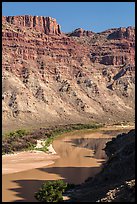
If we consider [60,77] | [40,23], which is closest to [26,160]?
[60,77]

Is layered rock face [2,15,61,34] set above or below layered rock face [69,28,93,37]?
below

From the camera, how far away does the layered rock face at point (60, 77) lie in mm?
99188

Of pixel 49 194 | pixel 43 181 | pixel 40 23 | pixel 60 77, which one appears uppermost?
pixel 40 23

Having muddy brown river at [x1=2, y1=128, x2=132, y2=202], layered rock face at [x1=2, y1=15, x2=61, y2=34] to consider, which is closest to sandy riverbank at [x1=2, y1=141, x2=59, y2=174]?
muddy brown river at [x1=2, y1=128, x2=132, y2=202]

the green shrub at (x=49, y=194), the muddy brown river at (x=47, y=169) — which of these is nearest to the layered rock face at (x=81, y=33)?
the muddy brown river at (x=47, y=169)

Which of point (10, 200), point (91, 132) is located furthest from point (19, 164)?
point (91, 132)

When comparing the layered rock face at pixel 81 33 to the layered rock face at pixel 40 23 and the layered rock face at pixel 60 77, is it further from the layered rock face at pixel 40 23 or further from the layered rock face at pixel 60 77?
the layered rock face at pixel 40 23

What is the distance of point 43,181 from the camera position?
31.7 meters

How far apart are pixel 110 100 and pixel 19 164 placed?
8674cm

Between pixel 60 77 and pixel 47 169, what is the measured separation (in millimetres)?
83468

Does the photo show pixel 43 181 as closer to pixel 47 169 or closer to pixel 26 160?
pixel 47 169

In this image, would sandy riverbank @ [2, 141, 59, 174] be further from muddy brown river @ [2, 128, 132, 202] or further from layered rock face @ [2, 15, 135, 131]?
layered rock face @ [2, 15, 135, 131]

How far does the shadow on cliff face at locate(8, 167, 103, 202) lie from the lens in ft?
88.2

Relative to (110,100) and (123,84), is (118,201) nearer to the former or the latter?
(110,100)
